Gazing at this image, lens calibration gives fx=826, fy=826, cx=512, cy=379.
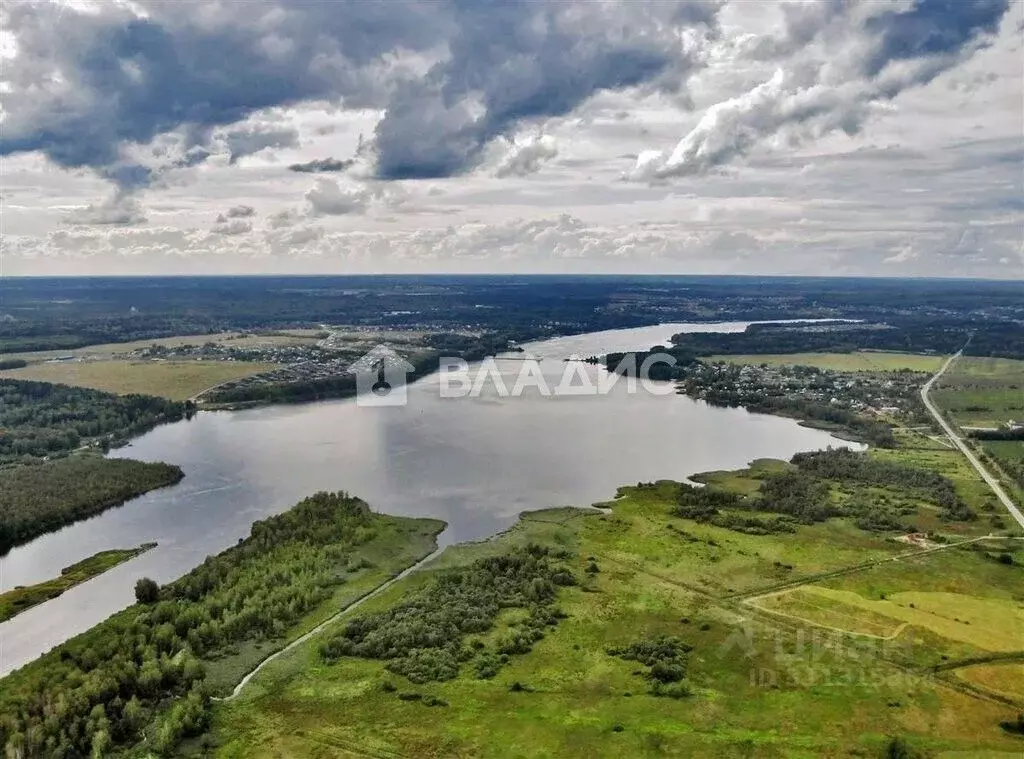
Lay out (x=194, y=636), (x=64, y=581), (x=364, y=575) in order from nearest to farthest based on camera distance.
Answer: (x=194, y=636), (x=64, y=581), (x=364, y=575)

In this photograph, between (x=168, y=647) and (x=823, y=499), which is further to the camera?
(x=823, y=499)

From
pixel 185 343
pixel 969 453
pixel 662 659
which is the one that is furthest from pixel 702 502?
pixel 185 343

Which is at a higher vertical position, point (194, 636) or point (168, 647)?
point (194, 636)

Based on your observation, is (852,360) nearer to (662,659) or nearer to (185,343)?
(662,659)

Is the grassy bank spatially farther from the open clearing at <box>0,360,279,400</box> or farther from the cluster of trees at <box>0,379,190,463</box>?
the open clearing at <box>0,360,279,400</box>

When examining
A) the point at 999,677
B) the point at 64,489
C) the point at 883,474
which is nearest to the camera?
the point at 999,677

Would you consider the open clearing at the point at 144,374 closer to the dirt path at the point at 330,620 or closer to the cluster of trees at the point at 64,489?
the cluster of trees at the point at 64,489

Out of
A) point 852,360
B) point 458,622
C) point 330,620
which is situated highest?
point 852,360
